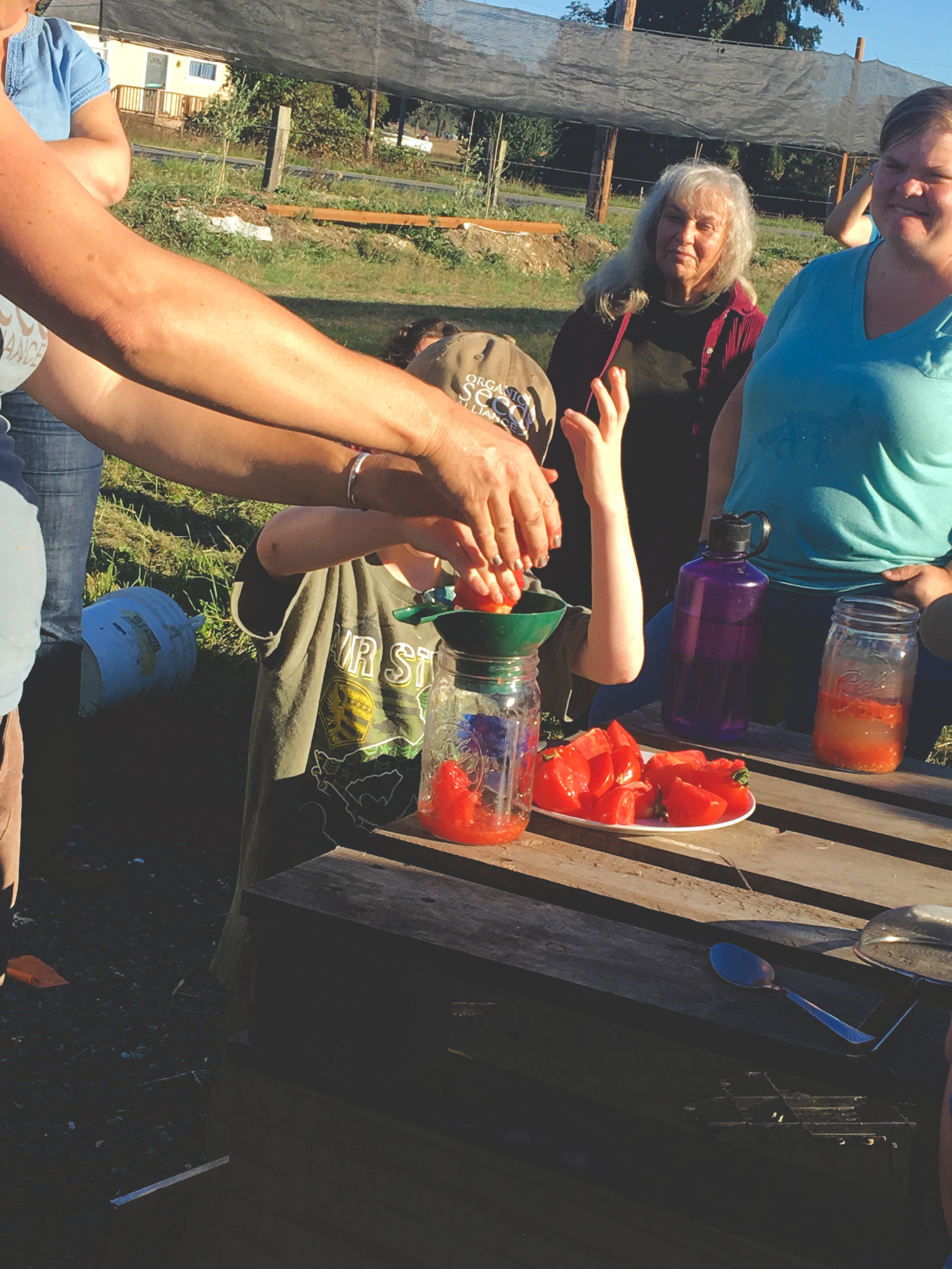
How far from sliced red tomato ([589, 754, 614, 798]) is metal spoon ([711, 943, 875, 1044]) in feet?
1.23

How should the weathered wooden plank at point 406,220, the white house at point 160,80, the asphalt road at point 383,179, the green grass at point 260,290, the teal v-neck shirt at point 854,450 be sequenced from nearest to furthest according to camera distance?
1. the teal v-neck shirt at point 854,450
2. the green grass at point 260,290
3. the weathered wooden plank at point 406,220
4. the asphalt road at point 383,179
5. the white house at point 160,80

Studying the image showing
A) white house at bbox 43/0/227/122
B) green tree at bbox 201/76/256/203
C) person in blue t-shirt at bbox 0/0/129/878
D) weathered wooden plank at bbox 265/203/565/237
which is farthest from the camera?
white house at bbox 43/0/227/122

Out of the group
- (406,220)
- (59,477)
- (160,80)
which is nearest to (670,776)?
(59,477)

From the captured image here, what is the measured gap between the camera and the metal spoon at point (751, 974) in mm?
1296

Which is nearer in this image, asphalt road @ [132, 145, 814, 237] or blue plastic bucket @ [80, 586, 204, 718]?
blue plastic bucket @ [80, 586, 204, 718]

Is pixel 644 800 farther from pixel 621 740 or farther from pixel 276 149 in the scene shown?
pixel 276 149

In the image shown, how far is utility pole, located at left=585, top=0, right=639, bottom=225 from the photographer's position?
12953mm

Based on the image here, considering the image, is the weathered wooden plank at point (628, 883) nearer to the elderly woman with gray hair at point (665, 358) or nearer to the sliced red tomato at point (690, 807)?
the sliced red tomato at point (690, 807)

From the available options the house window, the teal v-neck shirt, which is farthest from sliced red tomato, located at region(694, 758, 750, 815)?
the house window

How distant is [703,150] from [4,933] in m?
19.9

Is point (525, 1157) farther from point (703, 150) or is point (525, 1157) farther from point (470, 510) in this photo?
point (703, 150)

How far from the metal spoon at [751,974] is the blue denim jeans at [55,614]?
201cm

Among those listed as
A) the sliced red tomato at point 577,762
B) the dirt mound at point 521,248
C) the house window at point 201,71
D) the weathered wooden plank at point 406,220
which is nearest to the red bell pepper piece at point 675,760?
the sliced red tomato at point 577,762

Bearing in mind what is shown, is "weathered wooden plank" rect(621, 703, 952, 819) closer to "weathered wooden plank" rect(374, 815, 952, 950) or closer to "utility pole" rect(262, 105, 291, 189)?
"weathered wooden plank" rect(374, 815, 952, 950)
